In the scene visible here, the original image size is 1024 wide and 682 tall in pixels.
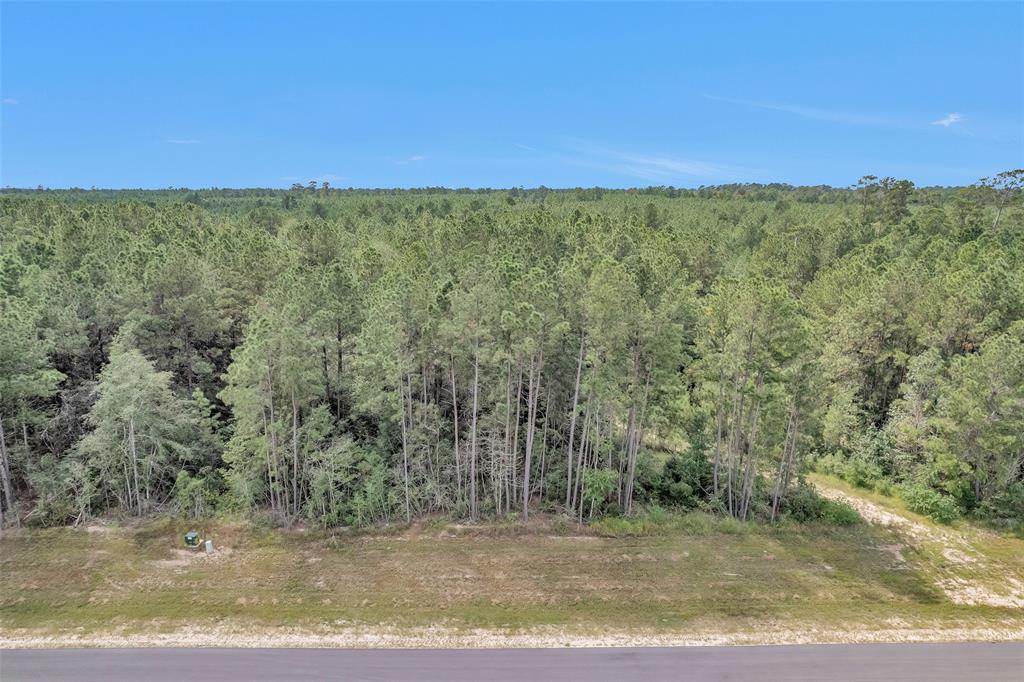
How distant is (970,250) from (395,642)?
120 feet

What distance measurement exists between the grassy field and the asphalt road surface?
0.75 m

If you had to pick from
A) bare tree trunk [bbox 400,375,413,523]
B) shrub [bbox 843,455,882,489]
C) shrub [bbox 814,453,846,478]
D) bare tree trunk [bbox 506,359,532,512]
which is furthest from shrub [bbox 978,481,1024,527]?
bare tree trunk [bbox 400,375,413,523]

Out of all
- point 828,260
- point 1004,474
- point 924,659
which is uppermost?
point 828,260

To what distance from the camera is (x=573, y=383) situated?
22609 mm

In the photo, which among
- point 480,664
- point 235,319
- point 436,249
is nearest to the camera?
point 480,664

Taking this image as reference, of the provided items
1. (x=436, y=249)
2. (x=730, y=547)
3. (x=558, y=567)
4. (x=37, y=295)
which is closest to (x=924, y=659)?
(x=730, y=547)

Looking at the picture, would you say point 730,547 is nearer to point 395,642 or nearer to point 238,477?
point 395,642

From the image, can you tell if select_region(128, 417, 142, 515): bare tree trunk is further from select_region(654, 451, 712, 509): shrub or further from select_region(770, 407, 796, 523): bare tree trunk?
select_region(770, 407, 796, 523): bare tree trunk

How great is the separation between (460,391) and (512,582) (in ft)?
26.0

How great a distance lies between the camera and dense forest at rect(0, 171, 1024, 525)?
781 inches

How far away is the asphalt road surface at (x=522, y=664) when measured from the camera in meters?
13.8

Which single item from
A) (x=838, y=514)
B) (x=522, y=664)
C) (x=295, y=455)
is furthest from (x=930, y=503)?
(x=295, y=455)

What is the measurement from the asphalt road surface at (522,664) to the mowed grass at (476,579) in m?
1.16

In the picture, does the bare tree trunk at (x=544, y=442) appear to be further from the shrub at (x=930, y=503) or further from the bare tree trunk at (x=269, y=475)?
the shrub at (x=930, y=503)
